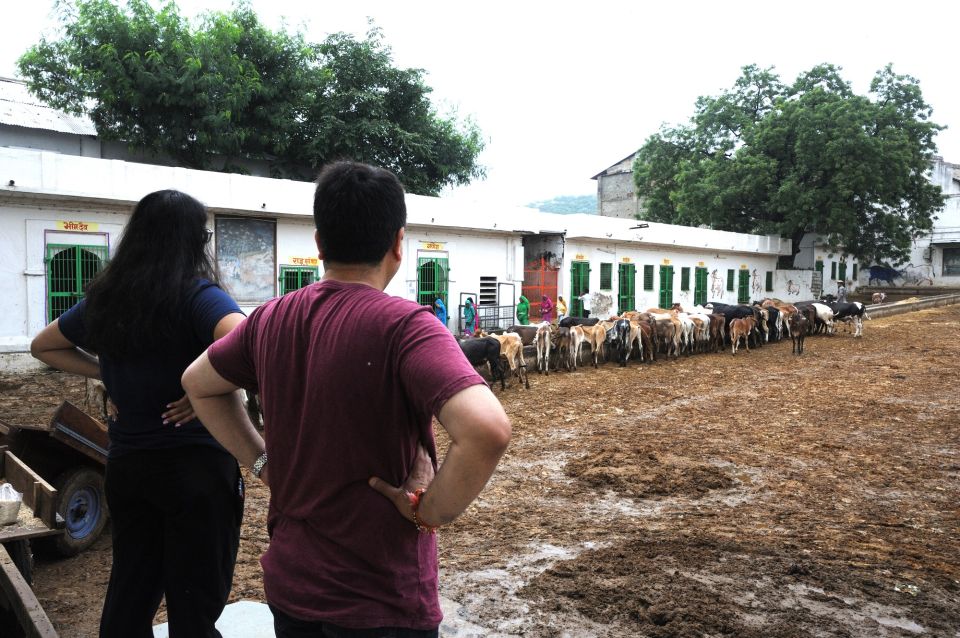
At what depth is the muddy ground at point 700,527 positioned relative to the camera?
365 centimetres

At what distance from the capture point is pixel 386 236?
5.40ft

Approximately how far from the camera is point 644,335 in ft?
52.7

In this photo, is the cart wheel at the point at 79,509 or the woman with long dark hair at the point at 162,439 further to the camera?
the cart wheel at the point at 79,509

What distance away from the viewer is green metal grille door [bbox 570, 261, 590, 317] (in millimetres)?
22281

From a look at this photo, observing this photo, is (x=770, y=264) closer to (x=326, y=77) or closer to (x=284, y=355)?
(x=326, y=77)

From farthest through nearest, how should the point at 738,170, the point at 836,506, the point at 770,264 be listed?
the point at 770,264
the point at 738,170
the point at 836,506

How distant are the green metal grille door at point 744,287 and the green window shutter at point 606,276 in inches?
403

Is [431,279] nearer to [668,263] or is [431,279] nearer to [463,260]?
[463,260]

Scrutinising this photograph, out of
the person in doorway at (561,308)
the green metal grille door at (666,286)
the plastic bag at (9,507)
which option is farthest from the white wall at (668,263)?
the plastic bag at (9,507)

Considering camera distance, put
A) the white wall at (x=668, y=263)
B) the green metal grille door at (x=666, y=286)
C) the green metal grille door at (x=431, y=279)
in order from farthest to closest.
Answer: the green metal grille door at (x=666, y=286) → the white wall at (x=668, y=263) → the green metal grille door at (x=431, y=279)

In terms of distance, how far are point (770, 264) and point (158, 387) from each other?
35257mm

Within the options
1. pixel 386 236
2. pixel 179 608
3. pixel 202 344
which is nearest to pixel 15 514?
pixel 179 608

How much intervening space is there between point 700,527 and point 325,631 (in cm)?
409

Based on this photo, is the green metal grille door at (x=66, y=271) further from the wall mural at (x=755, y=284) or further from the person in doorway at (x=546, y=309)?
the wall mural at (x=755, y=284)
